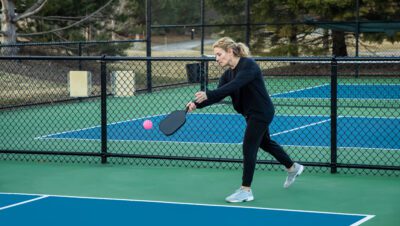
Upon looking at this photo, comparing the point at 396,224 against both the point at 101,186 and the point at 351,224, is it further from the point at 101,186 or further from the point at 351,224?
the point at 101,186

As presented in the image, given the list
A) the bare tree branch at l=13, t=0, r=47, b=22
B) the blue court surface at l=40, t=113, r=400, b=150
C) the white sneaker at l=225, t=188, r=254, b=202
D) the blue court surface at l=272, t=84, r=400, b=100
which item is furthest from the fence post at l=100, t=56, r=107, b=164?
the bare tree branch at l=13, t=0, r=47, b=22

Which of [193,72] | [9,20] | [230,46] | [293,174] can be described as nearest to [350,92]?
[193,72]

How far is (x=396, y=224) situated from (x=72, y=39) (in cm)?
1997

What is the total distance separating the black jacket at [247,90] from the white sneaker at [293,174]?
1.01m

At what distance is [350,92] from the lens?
885 inches

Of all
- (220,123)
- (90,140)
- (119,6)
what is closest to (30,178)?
(90,140)

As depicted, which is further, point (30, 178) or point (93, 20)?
point (93, 20)

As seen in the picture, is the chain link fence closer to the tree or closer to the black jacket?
the black jacket

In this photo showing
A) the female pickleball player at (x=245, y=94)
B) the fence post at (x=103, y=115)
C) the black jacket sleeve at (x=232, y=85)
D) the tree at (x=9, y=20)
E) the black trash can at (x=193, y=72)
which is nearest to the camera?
the black jacket sleeve at (x=232, y=85)

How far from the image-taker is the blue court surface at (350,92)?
70.0 ft

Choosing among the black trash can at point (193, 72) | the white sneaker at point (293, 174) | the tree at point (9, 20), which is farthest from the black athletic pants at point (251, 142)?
the tree at point (9, 20)

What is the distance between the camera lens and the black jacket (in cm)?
886

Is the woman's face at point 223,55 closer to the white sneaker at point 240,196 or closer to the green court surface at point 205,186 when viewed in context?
the white sneaker at point 240,196

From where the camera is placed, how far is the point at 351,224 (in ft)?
27.1
